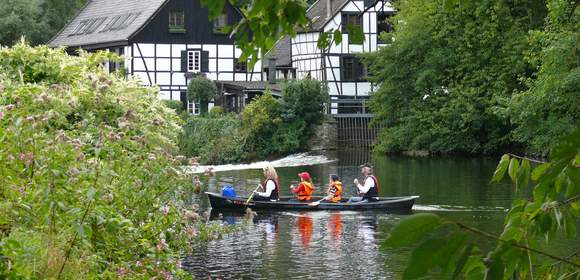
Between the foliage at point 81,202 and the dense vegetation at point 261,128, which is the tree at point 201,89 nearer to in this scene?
the dense vegetation at point 261,128

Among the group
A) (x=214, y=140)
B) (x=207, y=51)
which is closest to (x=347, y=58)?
(x=207, y=51)


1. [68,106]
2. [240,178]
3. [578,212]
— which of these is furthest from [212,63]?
[578,212]

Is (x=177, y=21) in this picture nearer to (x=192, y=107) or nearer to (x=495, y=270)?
(x=192, y=107)

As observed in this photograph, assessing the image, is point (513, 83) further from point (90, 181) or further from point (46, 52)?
point (90, 181)

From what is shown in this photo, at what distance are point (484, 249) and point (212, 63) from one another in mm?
50406

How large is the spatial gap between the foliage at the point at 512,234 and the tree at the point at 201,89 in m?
45.6

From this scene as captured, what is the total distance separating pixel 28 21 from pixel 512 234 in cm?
6109

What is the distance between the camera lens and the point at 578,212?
4.47m

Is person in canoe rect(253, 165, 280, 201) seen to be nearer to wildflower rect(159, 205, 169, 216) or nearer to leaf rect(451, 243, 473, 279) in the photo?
wildflower rect(159, 205, 169, 216)

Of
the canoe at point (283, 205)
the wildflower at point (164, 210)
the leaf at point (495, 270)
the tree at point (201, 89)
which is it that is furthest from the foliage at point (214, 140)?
the leaf at point (495, 270)

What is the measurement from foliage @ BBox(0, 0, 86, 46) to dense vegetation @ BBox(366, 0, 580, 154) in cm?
2314

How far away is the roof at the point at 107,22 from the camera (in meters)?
51.8

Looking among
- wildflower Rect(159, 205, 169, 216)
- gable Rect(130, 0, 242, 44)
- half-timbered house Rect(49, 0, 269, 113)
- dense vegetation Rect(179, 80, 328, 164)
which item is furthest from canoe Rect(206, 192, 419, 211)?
gable Rect(130, 0, 242, 44)

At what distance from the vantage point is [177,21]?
170 feet
